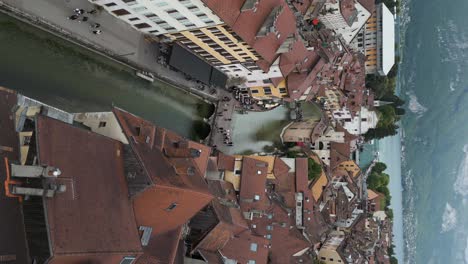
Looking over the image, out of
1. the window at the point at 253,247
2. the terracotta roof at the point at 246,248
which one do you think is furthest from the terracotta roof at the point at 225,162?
the window at the point at 253,247

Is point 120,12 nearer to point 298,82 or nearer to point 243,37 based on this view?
point 243,37

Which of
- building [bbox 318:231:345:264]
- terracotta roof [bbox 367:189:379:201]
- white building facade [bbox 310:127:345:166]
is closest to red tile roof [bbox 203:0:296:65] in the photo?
white building facade [bbox 310:127:345:166]

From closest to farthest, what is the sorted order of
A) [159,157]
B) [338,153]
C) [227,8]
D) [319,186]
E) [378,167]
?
[159,157] → [227,8] → [319,186] → [338,153] → [378,167]

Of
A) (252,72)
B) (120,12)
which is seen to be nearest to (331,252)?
(252,72)

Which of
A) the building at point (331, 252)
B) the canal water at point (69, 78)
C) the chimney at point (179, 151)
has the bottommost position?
the building at point (331, 252)

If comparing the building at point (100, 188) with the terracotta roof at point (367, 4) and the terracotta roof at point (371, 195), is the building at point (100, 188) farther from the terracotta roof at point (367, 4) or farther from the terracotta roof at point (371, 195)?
the terracotta roof at point (371, 195)

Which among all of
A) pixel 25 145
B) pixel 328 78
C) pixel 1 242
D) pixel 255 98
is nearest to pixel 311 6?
pixel 328 78

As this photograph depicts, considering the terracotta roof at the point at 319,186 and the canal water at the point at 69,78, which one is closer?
the canal water at the point at 69,78
